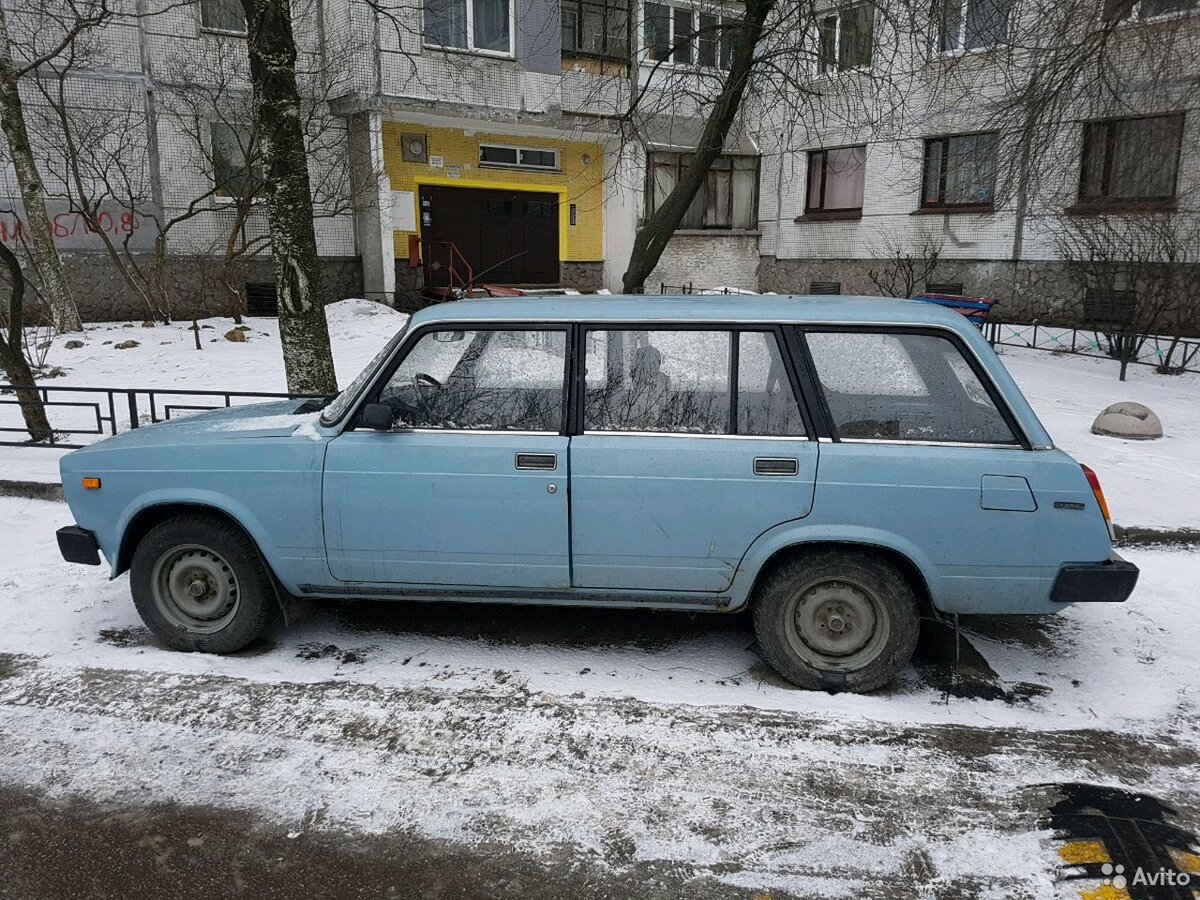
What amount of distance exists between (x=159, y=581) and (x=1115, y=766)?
433cm

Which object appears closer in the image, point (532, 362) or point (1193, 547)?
point (532, 362)

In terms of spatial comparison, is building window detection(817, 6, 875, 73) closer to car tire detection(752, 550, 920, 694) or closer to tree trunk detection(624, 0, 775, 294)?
tree trunk detection(624, 0, 775, 294)

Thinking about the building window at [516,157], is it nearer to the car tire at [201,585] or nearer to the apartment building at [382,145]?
the apartment building at [382,145]

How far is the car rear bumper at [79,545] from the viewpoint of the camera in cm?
438

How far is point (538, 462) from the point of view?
397 cm

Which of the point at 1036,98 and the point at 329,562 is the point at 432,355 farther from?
the point at 1036,98

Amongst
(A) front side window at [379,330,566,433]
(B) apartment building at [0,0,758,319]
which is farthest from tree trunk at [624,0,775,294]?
(A) front side window at [379,330,566,433]

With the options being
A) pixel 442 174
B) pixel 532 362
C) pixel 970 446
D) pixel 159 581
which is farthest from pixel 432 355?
pixel 442 174

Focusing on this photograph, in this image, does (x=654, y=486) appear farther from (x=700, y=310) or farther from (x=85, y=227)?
(x=85, y=227)

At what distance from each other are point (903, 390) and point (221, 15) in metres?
18.1

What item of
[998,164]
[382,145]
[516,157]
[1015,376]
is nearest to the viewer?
[1015,376]

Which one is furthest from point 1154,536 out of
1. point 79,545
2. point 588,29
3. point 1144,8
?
point 588,29

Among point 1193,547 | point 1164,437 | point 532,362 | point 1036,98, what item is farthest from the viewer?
point 1036,98

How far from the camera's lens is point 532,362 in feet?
13.6
